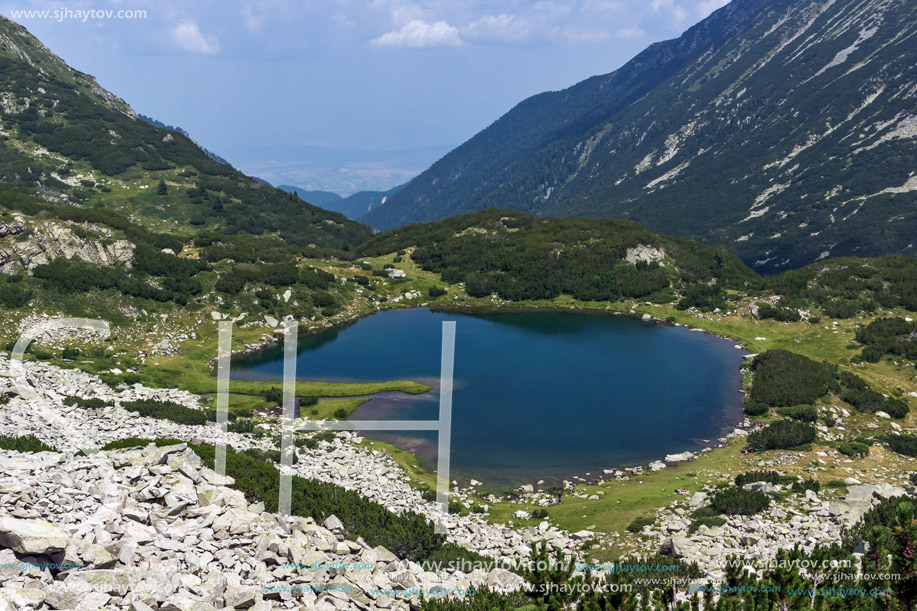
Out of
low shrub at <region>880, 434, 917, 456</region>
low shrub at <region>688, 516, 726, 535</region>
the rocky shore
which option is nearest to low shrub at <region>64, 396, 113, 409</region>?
the rocky shore

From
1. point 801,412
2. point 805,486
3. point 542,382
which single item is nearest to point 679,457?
point 805,486

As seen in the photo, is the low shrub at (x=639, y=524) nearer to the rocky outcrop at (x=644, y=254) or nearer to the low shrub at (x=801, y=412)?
the low shrub at (x=801, y=412)

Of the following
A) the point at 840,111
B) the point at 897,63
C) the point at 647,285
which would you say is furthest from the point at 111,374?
the point at 897,63

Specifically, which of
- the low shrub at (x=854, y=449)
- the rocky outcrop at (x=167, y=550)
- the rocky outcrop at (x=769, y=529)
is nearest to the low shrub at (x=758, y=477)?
the rocky outcrop at (x=769, y=529)

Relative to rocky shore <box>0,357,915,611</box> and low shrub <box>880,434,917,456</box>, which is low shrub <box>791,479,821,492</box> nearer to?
Result: rocky shore <box>0,357,915,611</box>

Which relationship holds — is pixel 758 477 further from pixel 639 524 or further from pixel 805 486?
pixel 639 524

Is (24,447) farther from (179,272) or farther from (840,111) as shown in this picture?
(840,111)
